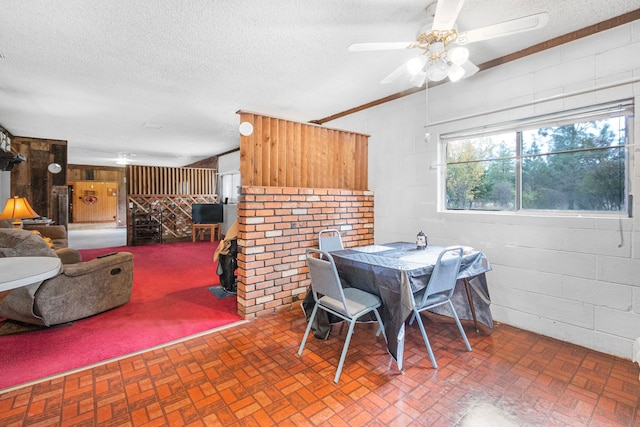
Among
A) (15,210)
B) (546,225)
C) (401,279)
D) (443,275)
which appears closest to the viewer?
(401,279)

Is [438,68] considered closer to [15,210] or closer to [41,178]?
[15,210]

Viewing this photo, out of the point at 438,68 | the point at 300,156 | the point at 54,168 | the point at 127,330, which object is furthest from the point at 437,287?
the point at 54,168

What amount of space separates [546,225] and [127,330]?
3.52m

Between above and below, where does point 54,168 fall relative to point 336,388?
above

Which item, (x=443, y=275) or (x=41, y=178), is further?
(x=41, y=178)

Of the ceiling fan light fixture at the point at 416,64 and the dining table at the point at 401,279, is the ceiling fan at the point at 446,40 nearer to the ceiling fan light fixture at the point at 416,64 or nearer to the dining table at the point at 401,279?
the ceiling fan light fixture at the point at 416,64

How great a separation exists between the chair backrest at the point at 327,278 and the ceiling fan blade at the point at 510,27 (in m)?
1.46

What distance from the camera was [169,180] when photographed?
7.73 meters

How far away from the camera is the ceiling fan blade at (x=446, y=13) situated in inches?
53.4

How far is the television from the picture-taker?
724cm

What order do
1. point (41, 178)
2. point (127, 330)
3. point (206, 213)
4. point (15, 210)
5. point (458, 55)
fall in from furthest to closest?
point (206, 213) → point (41, 178) → point (15, 210) → point (127, 330) → point (458, 55)

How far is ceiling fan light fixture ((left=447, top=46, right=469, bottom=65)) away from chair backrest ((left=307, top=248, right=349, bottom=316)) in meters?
1.36

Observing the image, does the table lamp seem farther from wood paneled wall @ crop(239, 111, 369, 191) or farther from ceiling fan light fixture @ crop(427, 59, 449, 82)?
ceiling fan light fixture @ crop(427, 59, 449, 82)

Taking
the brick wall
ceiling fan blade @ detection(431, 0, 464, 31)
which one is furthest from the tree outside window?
ceiling fan blade @ detection(431, 0, 464, 31)
